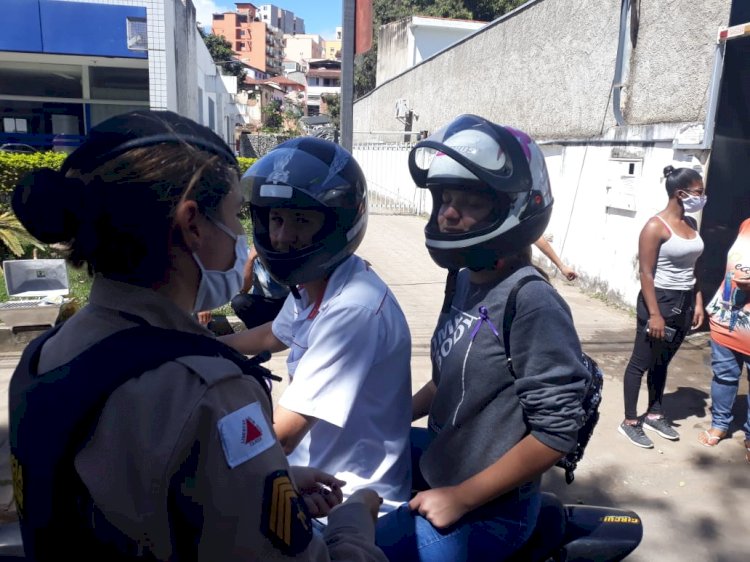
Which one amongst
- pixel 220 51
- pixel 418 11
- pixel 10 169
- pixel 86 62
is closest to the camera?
pixel 10 169

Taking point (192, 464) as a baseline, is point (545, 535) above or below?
below

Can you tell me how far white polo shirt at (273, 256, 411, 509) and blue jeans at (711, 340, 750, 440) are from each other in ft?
10.8

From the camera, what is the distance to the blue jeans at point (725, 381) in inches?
165

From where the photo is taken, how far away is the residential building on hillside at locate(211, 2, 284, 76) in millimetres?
101875

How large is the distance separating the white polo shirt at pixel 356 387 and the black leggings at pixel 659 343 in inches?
120

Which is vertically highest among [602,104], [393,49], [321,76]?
[321,76]

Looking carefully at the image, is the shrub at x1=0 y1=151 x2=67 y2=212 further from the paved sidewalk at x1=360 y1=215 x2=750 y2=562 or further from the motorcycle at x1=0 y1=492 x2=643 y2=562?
the motorcycle at x1=0 y1=492 x2=643 y2=562

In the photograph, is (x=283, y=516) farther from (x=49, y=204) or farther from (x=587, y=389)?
(x=587, y=389)

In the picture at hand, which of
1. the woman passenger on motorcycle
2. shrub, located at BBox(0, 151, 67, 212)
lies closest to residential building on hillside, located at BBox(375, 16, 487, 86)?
shrub, located at BBox(0, 151, 67, 212)

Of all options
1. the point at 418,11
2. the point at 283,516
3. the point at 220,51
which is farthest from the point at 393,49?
the point at 220,51

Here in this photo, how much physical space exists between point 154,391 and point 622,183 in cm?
780

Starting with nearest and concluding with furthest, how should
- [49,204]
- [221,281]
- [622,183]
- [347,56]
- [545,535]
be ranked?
1. [49,204]
2. [221,281]
3. [545,535]
4. [347,56]
5. [622,183]

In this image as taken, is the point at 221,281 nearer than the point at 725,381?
Yes

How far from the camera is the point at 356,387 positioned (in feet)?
5.24
